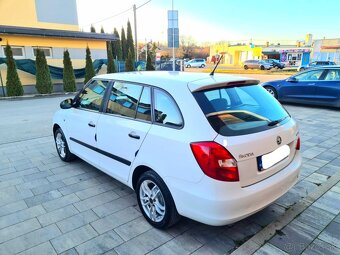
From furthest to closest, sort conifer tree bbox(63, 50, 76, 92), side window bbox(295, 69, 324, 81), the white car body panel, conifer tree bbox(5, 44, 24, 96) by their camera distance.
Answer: conifer tree bbox(63, 50, 76, 92), conifer tree bbox(5, 44, 24, 96), side window bbox(295, 69, 324, 81), the white car body panel

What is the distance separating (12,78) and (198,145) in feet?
44.4

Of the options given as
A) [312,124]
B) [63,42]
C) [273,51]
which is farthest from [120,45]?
[273,51]

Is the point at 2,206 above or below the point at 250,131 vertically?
below

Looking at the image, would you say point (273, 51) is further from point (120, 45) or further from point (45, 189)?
point (45, 189)

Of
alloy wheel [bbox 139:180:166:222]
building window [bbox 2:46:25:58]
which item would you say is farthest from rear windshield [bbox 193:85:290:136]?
building window [bbox 2:46:25:58]

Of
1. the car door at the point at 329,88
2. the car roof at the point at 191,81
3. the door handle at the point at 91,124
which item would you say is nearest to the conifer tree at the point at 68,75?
the car door at the point at 329,88

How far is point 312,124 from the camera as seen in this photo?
23.2 ft

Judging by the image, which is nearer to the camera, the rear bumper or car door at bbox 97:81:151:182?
the rear bumper

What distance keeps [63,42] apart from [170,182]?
51.5ft

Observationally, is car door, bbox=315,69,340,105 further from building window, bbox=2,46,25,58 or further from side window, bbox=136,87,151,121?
building window, bbox=2,46,25,58

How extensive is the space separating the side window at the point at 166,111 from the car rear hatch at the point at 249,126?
0.23 m

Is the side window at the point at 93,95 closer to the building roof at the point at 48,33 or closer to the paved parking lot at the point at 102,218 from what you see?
the paved parking lot at the point at 102,218

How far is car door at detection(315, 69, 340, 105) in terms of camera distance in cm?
857

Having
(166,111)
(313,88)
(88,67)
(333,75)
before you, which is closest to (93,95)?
(166,111)
